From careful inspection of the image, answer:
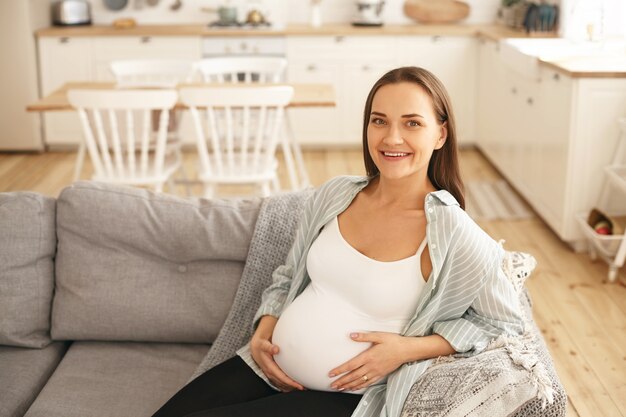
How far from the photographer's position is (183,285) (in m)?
2.34

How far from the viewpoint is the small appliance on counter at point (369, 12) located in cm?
641

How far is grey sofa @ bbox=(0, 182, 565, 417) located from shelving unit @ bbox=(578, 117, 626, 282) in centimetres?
213

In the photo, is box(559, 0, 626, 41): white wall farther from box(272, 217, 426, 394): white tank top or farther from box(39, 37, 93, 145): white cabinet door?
box(272, 217, 426, 394): white tank top

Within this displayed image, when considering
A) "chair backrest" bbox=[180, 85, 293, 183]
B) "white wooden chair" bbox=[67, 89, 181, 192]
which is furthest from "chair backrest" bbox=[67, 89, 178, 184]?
"chair backrest" bbox=[180, 85, 293, 183]

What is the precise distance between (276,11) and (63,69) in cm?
167

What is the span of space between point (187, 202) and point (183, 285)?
0.24 meters

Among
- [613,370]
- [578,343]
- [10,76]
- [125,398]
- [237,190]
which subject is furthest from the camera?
[10,76]

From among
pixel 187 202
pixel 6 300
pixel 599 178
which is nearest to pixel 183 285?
pixel 187 202

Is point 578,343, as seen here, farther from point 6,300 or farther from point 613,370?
point 6,300

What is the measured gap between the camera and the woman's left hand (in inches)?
70.5

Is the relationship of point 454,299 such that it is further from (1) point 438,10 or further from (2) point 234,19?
(1) point 438,10

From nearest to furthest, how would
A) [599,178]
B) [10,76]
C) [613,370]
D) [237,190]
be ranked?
[613,370] → [599,178] → [237,190] → [10,76]

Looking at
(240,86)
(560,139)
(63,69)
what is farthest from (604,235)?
(63,69)

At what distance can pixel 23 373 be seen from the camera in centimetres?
221
